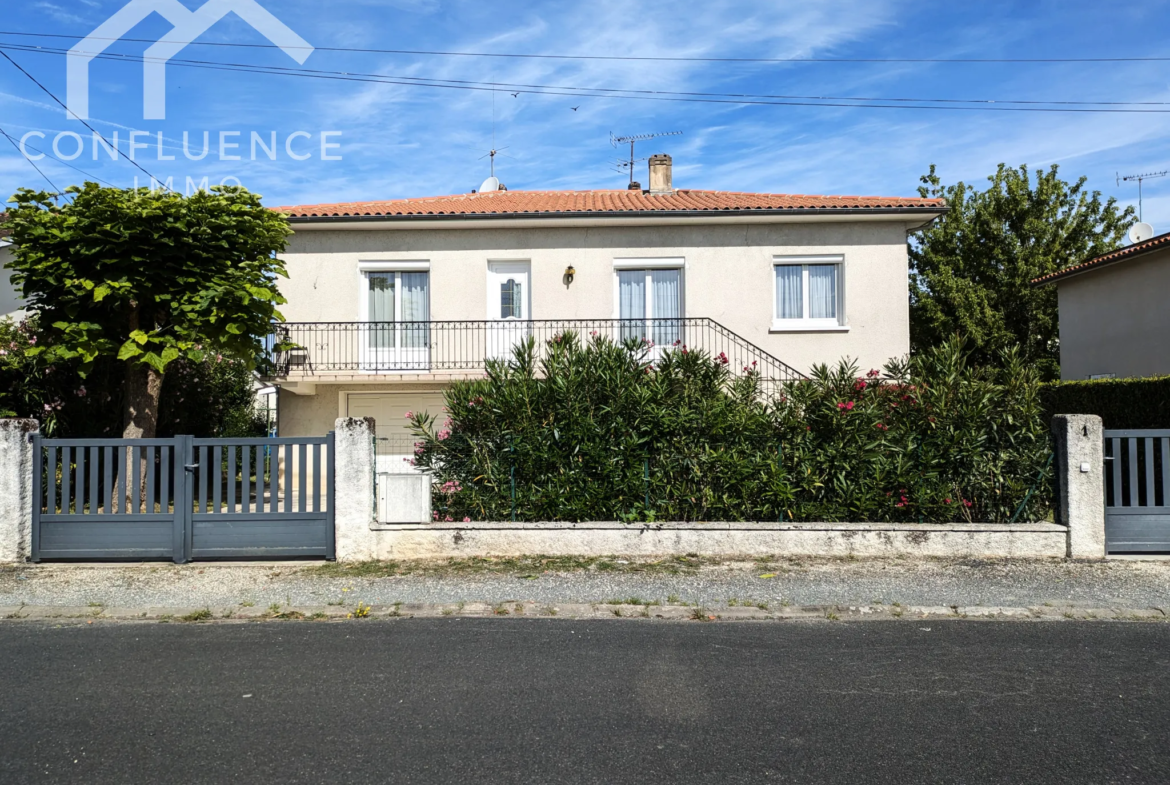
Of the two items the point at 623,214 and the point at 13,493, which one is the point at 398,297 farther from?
the point at 13,493

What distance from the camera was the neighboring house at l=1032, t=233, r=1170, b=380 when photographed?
680 inches

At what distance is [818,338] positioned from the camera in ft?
52.0

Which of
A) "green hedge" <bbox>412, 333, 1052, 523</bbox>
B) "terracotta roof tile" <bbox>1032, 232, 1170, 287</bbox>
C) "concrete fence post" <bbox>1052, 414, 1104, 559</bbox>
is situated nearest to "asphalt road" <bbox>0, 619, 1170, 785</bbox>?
"concrete fence post" <bbox>1052, 414, 1104, 559</bbox>

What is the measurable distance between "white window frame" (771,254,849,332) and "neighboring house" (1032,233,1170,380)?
6.51 metres

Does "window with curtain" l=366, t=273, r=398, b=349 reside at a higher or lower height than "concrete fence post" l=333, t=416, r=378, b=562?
higher

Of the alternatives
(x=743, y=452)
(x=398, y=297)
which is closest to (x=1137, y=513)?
(x=743, y=452)

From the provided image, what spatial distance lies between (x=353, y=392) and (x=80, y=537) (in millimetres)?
7343

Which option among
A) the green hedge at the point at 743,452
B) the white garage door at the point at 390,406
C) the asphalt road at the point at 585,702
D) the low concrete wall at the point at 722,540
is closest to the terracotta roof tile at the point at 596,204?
the white garage door at the point at 390,406

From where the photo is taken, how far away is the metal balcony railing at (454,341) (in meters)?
15.3

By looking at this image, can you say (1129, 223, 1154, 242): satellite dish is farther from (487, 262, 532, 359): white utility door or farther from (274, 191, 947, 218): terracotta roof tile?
(487, 262, 532, 359): white utility door

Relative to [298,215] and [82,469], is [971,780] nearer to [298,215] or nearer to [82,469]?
[82,469]

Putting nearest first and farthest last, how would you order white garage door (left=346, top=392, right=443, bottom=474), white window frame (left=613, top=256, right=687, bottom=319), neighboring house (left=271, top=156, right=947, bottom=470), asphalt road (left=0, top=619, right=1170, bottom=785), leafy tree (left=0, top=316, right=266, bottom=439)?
1. asphalt road (left=0, top=619, right=1170, bottom=785)
2. leafy tree (left=0, top=316, right=266, bottom=439)
3. white garage door (left=346, top=392, right=443, bottom=474)
4. neighboring house (left=271, top=156, right=947, bottom=470)
5. white window frame (left=613, top=256, right=687, bottom=319)

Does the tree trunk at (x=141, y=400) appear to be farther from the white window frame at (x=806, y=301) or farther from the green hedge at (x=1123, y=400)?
the green hedge at (x=1123, y=400)

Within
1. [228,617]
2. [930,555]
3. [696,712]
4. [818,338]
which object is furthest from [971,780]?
[818,338]
